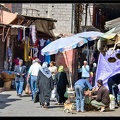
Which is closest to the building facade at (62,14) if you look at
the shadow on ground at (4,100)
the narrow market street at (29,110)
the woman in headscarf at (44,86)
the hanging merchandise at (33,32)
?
the hanging merchandise at (33,32)

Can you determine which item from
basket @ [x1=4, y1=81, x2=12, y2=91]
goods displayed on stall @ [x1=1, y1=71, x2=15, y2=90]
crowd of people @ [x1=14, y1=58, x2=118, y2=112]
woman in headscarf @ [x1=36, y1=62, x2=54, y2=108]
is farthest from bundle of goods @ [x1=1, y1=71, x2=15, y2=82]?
woman in headscarf @ [x1=36, y1=62, x2=54, y2=108]

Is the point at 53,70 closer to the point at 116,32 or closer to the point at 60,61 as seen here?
the point at 60,61

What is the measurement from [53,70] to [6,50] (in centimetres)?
365

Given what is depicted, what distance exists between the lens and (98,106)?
→ 39.5ft

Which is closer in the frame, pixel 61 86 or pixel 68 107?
pixel 68 107

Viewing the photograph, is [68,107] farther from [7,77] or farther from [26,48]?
[26,48]

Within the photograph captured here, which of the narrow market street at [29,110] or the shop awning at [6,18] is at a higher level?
the shop awning at [6,18]

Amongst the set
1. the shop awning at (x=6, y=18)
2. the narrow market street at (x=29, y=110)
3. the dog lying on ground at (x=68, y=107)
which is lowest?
the narrow market street at (x=29, y=110)

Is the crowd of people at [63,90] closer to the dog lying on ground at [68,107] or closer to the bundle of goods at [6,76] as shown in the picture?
the dog lying on ground at [68,107]

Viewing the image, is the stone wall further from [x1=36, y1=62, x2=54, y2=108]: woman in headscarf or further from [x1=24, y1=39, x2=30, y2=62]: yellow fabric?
[x1=36, y1=62, x2=54, y2=108]: woman in headscarf

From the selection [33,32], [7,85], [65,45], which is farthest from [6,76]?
[65,45]

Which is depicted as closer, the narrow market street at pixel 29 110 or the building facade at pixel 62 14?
the narrow market street at pixel 29 110

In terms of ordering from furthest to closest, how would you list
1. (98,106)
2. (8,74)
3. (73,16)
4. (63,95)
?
(73,16)
(8,74)
(63,95)
(98,106)

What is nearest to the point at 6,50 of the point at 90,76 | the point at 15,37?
the point at 15,37
